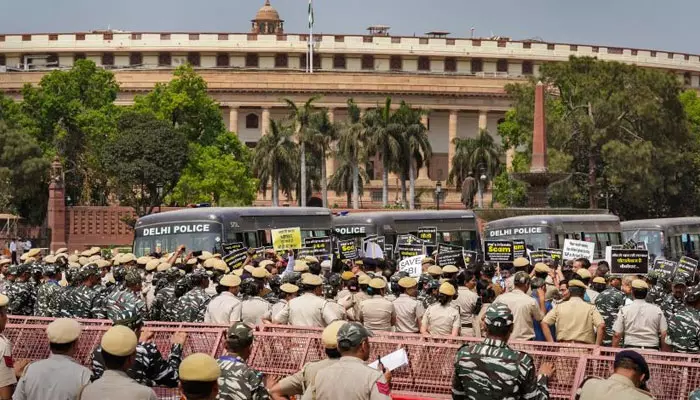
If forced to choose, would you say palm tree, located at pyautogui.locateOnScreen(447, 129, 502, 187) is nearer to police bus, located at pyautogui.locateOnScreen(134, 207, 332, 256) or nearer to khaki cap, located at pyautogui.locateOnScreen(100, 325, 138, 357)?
police bus, located at pyautogui.locateOnScreen(134, 207, 332, 256)

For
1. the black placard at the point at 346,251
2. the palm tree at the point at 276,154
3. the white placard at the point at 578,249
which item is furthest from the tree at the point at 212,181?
the white placard at the point at 578,249

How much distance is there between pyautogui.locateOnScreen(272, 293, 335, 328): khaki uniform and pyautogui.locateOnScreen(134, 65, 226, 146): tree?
73.8 meters

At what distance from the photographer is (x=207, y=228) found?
1453 inches

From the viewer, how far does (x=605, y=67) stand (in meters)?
81.2

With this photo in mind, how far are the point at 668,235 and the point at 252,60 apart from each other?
86.8 m

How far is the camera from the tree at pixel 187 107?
89625 millimetres

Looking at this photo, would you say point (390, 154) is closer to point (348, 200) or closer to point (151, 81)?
point (348, 200)

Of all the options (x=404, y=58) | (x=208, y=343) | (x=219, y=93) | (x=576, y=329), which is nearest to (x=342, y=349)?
(x=208, y=343)

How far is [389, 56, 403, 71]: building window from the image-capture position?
132000 mm

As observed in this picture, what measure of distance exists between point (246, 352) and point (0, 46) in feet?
417

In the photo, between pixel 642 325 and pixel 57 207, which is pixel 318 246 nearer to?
pixel 642 325

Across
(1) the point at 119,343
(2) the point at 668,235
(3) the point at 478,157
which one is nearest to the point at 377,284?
(1) the point at 119,343

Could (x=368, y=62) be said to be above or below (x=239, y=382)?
above

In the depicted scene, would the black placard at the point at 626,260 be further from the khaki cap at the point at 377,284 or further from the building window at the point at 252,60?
the building window at the point at 252,60
